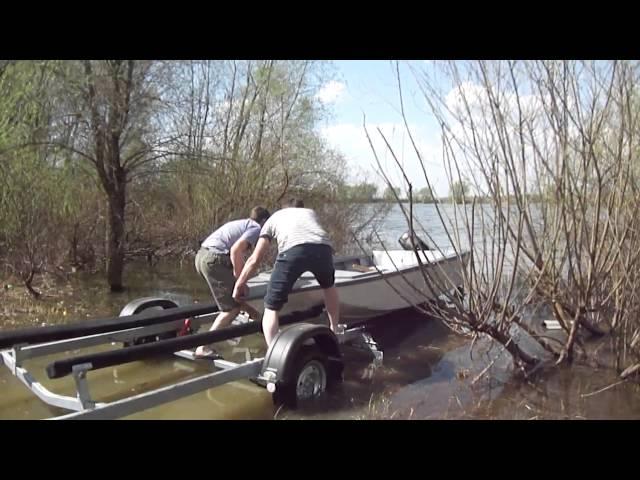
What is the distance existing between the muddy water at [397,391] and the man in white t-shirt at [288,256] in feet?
2.41

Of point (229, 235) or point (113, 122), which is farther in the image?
point (113, 122)

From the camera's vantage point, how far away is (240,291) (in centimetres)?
568

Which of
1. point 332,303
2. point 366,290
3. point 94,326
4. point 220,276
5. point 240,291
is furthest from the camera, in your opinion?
point 366,290

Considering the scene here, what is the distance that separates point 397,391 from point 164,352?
95.1 inches

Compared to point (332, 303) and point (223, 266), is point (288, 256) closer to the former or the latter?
point (332, 303)

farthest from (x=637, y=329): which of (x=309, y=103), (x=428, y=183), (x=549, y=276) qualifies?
(x=309, y=103)

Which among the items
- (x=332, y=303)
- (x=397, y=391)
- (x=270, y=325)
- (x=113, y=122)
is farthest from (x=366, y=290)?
(x=113, y=122)

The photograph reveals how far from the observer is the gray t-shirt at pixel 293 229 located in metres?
5.34

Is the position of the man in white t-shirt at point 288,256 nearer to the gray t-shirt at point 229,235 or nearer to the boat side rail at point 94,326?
the gray t-shirt at point 229,235

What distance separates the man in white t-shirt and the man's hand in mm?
11

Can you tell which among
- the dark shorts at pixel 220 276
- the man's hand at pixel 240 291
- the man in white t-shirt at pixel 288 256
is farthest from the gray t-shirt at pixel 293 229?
the dark shorts at pixel 220 276

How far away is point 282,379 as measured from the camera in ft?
15.1

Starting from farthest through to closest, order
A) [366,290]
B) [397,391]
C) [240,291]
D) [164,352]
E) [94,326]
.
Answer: [366,290], [240,291], [397,391], [94,326], [164,352]

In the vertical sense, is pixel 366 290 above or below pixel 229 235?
below
